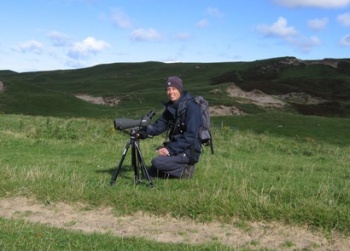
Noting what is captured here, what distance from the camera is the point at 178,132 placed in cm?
1186

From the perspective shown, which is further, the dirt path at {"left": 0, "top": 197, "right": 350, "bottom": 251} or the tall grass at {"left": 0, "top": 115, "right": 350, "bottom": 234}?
the tall grass at {"left": 0, "top": 115, "right": 350, "bottom": 234}

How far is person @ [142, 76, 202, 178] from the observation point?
11453 millimetres

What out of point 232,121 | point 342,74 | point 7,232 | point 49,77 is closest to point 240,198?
point 7,232

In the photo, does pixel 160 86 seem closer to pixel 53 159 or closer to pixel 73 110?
A: pixel 73 110

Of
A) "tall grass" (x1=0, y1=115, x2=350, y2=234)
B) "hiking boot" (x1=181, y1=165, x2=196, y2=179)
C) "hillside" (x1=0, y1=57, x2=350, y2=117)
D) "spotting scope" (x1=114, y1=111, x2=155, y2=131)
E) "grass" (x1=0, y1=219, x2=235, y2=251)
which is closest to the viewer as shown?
"grass" (x1=0, y1=219, x2=235, y2=251)

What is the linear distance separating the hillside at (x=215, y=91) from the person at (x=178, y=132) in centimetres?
3589

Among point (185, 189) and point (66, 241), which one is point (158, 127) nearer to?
point (185, 189)

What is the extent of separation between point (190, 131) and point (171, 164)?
3.49 ft

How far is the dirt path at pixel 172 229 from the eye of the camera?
8.54 metres

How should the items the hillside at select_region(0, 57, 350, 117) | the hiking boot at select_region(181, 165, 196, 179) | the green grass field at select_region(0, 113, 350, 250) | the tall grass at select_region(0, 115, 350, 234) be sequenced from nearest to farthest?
the green grass field at select_region(0, 113, 350, 250), the tall grass at select_region(0, 115, 350, 234), the hiking boot at select_region(181, 165, 196, 179), the hillside at select_region(0, 57, 350, 117)

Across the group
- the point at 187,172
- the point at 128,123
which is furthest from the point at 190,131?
the point at 128,123

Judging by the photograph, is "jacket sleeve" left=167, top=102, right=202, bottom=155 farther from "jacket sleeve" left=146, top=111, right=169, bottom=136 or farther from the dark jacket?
"jacket sleeve" left=146, top=111, right=169, bottom=136

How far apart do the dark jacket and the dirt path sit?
94.9 inches

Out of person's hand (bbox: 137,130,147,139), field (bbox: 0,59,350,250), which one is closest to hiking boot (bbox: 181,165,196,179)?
field (bbox: 0,59,350,250)
